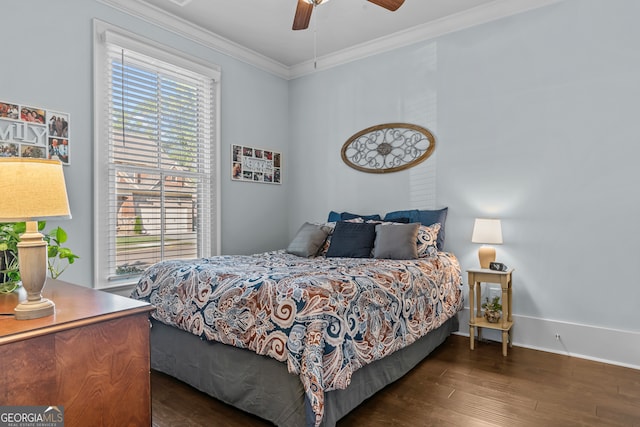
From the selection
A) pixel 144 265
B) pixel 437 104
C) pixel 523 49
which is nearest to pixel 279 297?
pixel 144 265

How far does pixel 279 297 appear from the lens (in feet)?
6.36

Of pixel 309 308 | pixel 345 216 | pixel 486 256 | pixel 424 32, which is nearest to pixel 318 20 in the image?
pixel 424 32

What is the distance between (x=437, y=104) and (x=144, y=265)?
10.3 feet

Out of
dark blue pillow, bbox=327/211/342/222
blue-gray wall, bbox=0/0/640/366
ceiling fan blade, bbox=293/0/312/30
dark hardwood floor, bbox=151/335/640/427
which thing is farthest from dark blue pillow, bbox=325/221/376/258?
ceiling fan blade, bbox=293/0/312/30

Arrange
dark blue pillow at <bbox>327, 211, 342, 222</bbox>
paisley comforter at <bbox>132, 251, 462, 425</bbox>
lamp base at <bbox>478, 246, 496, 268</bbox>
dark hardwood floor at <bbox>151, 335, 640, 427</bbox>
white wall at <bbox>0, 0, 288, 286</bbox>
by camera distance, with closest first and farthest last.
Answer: paisley comforter at <bbox>132, 251, 462, 425</bbox> → dark hardwood floor at <bbox>151, 335, 640, 427</bbox> → white wall at <bbox>0, 0, 288, 286</bbox> → lamp base at <bbox>478, 246, 496, 268</bbox> → dark blue pillow at <bbox>327, 211, 342, 222</bbox>

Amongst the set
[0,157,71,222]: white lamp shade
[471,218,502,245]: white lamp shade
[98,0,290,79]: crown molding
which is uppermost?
[98,0,290,79]: crown molding

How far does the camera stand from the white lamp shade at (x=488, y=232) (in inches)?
123

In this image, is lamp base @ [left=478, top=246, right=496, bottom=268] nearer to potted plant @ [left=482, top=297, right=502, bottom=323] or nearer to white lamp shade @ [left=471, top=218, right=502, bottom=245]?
white lamp shade @ [left=471, top=218, right=502, bottom=245]

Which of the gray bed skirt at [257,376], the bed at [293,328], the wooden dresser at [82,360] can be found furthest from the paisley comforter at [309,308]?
the wooden dresser at [82,360]

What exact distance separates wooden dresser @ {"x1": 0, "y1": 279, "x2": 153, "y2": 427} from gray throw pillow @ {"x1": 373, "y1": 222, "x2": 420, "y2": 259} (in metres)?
2.13

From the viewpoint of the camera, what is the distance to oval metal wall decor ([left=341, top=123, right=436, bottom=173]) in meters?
3.80

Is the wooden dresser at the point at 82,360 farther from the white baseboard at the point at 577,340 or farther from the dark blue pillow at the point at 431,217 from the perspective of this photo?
the white baseboard at the point at 577,340

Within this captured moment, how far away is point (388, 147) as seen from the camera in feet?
13.1

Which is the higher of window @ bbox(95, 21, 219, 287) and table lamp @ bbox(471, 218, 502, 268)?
window @ bbox(95, 21, 219, 287)
